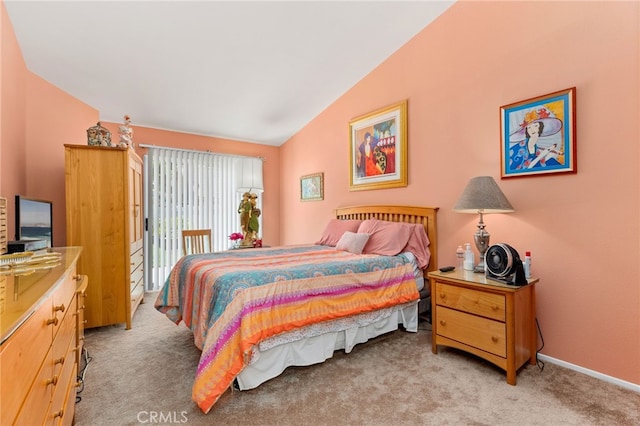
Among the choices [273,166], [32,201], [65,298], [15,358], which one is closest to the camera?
[15,358]

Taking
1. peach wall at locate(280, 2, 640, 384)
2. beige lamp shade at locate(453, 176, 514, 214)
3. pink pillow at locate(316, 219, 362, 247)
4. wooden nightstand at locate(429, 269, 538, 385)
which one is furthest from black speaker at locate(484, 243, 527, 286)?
pink pillow at locate(316, 219, 362, 247)

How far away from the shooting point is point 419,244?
9.82 ft

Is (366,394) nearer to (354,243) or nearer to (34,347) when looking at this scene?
(354,243)

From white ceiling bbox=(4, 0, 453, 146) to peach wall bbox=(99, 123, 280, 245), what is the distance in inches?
13.9

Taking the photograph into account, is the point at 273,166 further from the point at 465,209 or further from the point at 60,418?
the point at 60,418

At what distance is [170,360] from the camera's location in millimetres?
2266

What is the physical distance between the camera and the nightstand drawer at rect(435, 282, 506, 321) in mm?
1991

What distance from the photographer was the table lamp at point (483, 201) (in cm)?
223

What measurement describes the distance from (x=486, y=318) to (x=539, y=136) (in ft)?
4.73

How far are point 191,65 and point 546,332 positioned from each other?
12.9ft

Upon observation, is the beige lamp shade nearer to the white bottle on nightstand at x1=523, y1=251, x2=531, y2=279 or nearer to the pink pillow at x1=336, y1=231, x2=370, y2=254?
the white bottle on nightstand at x1=523, y1=251, x2=531, y2=279

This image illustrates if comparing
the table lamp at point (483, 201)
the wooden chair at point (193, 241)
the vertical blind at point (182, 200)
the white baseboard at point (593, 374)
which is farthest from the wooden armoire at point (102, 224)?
the white baseboard at point (593, 374)

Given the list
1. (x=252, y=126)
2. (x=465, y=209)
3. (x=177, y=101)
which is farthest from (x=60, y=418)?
(x=252, y=126)

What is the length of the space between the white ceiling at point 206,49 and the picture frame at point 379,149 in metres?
0.64
